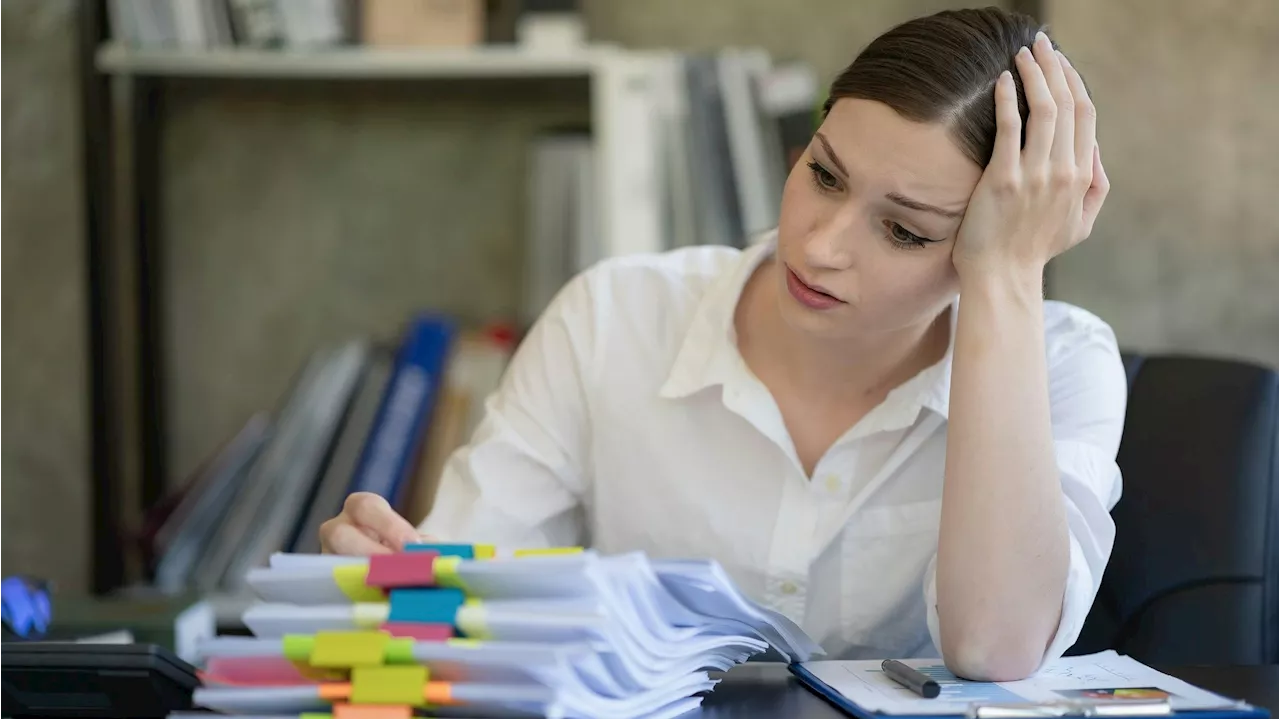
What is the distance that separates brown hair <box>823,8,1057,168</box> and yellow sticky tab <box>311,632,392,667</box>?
0.59 m

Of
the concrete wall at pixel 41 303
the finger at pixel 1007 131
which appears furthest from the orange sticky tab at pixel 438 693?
the concrete wall at pixel 41 303

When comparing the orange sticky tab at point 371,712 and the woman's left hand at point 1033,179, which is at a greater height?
the woman's left hand at point 1033,179

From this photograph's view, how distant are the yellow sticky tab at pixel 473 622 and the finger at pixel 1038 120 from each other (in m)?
0.61

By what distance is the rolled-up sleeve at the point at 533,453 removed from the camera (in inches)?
46.5

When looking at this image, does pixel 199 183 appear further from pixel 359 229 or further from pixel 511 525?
pixel 511 525

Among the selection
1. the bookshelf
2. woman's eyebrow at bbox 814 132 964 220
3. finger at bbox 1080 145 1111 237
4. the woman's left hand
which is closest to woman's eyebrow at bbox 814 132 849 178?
woman's eyebrow at bbox 814 132 964 220

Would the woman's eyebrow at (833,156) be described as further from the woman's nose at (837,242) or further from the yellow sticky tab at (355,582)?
the yellow sticky tab at (355,582)

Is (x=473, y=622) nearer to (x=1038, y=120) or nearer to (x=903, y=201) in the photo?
(x=903, y=201)

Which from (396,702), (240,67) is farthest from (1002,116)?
(240,67)

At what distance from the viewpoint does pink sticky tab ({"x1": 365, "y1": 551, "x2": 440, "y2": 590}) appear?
70cm

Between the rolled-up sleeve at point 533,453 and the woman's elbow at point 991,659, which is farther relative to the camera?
the rolled-up sleeve at point 533,453

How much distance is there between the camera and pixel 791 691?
82 cm

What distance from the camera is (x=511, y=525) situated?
119 cm

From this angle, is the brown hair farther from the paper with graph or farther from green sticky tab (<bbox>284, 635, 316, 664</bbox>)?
green sticky tab (<bbox>284, 635, 316, 664</bbox>)
